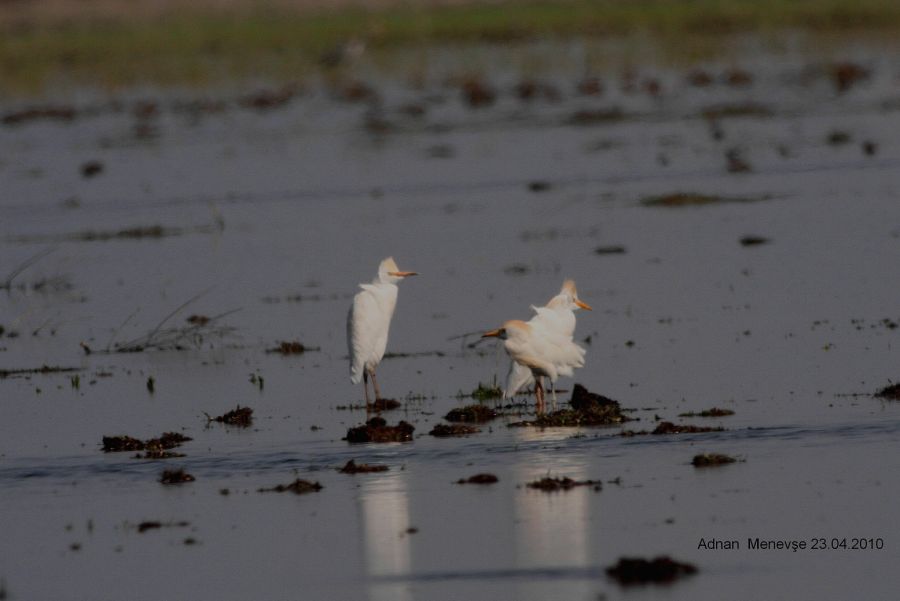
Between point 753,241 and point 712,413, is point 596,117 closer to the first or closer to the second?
point 753,241

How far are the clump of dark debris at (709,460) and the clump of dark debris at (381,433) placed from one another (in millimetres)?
2598

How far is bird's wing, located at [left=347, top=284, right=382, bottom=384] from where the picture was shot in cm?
1619

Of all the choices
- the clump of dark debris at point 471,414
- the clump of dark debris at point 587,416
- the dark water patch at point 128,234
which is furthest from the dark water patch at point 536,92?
the clump of dark debris at point 587,416

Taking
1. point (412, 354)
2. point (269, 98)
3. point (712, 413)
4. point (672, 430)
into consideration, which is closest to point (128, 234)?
point (412, 354)

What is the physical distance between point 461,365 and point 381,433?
3715 mm

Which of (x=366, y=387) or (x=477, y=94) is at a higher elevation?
(x=477, y=94)

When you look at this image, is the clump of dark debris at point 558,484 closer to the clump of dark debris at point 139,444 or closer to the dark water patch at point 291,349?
the clump of dark debris at point 139,444

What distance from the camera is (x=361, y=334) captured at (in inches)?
640

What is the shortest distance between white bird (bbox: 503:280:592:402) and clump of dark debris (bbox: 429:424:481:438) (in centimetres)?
107

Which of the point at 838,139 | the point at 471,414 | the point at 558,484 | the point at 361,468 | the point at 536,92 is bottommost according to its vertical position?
the point at 558,484

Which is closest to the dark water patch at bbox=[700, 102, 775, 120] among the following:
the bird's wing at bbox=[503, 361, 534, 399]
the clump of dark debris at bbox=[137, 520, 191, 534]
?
the bird's wing at bbox=[503, 361, 534, 399]

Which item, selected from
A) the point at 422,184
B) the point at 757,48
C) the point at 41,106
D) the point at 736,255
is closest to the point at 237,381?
the point at 736,255

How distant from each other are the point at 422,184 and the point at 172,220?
211 inches

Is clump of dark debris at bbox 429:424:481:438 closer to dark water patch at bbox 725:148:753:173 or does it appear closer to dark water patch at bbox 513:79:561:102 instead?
dark water patch at bbox 725:148:753:173
